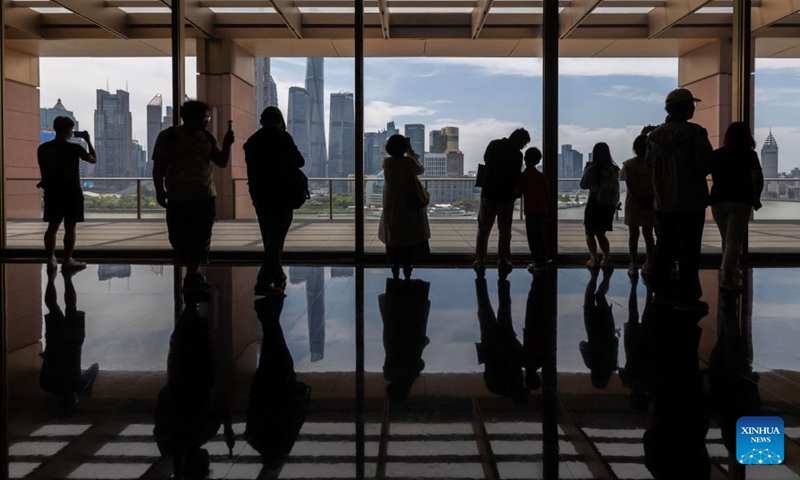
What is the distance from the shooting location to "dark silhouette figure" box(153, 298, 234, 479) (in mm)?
1790

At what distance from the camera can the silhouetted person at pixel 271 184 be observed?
176 inches

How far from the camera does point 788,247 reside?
683 centimetres

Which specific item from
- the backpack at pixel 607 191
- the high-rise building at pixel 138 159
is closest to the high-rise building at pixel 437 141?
the backpack at pixel 607 191

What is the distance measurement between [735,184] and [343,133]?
3.62m

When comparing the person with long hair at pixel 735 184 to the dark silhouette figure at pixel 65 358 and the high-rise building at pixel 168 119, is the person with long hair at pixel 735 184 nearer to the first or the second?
the dark silhouette figure at pixel 65 358

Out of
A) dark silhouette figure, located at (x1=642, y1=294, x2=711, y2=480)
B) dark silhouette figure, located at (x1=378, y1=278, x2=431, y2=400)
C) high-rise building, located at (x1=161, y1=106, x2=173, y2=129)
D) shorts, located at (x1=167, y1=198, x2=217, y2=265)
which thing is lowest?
dark silhouette figure, located at (x1=642, y1=294, x2=711, y2=480)

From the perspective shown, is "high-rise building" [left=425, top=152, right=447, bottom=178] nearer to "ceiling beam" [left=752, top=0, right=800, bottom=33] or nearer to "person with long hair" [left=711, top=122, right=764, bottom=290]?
"person with long hair" [left=711, top=122, right=764, bottom=290]

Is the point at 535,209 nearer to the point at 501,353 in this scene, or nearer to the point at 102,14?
the point at 501,353

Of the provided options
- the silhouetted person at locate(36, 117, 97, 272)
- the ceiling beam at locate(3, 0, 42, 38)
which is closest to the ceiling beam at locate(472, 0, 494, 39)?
the silhouetted person at locate(36, 117, 97, 272)

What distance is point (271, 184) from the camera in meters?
4.45

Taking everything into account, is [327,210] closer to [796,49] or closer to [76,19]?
[76,19]

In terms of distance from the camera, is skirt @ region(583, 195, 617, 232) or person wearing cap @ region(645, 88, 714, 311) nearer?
person wearing cap @ region(645, 88, 714, 311)

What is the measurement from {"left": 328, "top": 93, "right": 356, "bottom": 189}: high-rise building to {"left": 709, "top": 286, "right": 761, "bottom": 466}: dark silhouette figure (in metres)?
3.86

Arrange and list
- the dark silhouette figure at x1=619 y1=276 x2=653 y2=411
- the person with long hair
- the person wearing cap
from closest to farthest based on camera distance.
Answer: the dark silhouette figure at x1=619 y1=276 x2=653 y2=411
the person wearing cap
the person with long hair
